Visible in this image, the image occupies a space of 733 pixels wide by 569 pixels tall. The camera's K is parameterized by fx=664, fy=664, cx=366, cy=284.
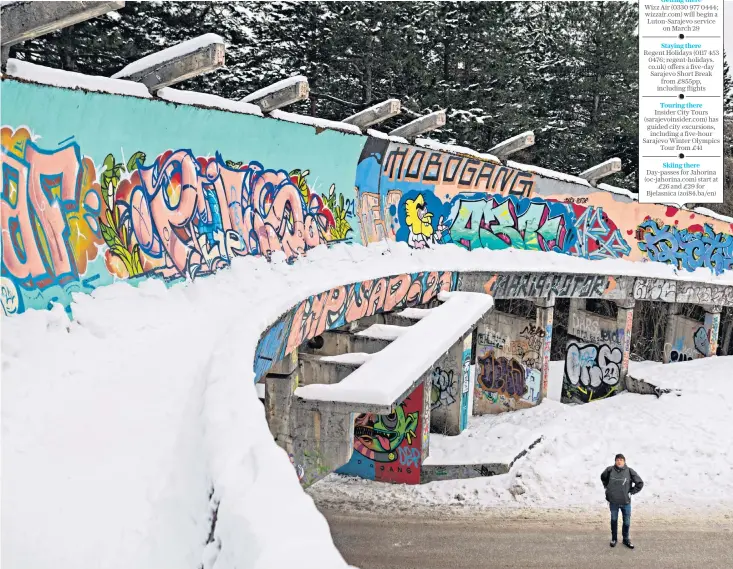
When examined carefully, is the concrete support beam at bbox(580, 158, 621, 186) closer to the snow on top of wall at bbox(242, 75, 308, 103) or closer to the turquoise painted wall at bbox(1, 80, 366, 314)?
the turquoise painted wall at bbox(1, 80, 366, 314)

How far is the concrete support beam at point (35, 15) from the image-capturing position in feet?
18.5

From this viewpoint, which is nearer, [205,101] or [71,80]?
[71,80]

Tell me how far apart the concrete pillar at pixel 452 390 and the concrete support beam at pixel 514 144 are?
19.3 ft

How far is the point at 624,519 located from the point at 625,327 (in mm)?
10952

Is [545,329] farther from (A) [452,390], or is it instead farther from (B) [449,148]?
(B) [449,148]

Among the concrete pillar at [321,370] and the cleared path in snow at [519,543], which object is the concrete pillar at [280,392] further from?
the cleared path in snow at [519,543]

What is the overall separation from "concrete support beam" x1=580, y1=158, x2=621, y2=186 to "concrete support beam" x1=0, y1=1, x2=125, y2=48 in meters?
Answer: 17.9

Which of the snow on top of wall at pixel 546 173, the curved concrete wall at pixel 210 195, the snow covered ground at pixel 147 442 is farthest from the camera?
the snow on top of wall at pixel 546 173

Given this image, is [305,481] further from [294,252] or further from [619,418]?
[619,418]

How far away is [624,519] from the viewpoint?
1097 cm

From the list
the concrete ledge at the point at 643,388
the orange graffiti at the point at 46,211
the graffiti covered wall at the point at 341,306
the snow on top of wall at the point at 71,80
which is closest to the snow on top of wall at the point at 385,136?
the graffiti covered wall at the point at 341,306

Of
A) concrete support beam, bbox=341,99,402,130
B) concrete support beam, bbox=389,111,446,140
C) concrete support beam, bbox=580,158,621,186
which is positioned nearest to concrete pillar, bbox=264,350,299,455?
concrete support beam, bbox=341,99,402,130

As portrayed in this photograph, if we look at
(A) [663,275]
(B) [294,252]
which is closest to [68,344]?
(B) [294,252]

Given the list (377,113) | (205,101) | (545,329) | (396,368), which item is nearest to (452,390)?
(545,329)
